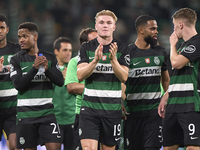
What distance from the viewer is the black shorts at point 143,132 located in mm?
6273

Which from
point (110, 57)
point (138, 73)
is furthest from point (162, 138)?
point (110, 57)

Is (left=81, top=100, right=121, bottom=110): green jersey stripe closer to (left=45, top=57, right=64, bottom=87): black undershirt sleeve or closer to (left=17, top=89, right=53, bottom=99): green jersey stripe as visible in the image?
(left=45, top=57, right=64, bottom=87): black undershirt sleeve

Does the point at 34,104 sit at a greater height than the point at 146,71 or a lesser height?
lesser

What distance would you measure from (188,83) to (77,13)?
357 inches

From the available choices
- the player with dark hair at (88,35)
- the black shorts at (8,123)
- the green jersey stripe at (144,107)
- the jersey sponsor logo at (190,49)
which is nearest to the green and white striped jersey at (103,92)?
the green jersey stripe at (144,107)

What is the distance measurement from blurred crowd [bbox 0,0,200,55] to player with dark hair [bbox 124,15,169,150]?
6.68m

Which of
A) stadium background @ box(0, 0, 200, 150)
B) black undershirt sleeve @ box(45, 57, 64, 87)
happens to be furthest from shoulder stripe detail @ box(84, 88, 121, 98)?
stadium background @ box(0, 0, 200, 150)

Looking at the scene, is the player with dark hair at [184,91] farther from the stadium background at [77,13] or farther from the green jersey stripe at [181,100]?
the stadium background at [77,13]

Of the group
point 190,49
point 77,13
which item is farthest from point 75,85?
point 77,13

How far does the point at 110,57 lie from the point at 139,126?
1560 millimetres

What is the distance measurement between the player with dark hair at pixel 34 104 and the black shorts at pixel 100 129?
712mm

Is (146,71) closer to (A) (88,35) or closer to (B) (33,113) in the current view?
(A) (88,35)

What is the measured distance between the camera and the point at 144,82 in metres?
6.38

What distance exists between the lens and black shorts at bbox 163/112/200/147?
17.9 feet
